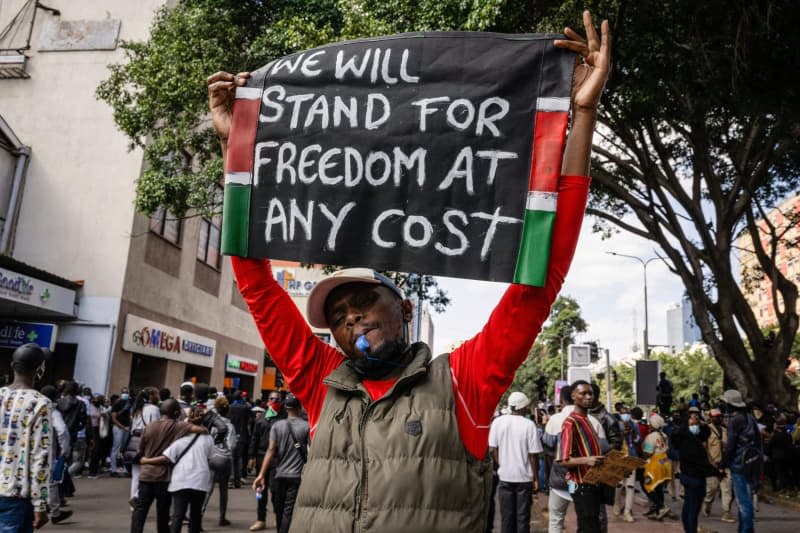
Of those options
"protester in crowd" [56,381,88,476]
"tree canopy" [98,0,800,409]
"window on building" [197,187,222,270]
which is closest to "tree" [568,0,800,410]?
"tree canopy" [98,0,800,409]

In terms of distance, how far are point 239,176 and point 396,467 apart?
1231 mm

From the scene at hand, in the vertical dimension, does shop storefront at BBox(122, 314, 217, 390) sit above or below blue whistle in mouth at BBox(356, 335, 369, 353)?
above

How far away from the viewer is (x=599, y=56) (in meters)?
2.34

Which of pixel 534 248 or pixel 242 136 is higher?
pixel 242 136

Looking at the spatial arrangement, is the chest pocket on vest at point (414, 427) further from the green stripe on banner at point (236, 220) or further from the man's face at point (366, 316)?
the green stripe on banner at point (236, 220)

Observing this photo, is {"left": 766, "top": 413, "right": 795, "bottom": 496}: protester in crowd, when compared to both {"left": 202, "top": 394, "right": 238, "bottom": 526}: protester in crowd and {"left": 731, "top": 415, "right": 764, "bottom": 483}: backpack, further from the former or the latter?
{"left": 202, "top": 394, "right": 238, "bottom": 526}: protester in crowd

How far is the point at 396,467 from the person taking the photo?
Result: 7.05 ft

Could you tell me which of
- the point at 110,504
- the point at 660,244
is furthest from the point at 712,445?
the point at 110,504

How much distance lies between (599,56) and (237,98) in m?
1.37

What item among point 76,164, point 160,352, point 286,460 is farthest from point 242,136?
point 160,352

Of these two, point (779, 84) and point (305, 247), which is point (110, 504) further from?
point (779, 84)

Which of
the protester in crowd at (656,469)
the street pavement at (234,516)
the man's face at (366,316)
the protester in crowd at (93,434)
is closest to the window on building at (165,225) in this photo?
the protester in crowd at (93,434)

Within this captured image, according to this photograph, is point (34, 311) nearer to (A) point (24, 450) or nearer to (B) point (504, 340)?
(A) point (24, 450)

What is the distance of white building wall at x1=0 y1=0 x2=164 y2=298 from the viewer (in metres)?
19.0
